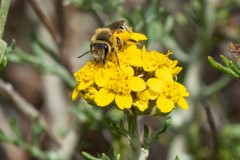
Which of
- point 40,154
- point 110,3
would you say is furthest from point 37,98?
point 110,3

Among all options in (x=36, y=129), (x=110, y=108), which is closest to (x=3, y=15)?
(x=36, y=129)

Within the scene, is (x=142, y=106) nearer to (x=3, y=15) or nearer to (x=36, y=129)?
(x=3, y=15)

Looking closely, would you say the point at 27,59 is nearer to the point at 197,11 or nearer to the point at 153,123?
the point at 197,11

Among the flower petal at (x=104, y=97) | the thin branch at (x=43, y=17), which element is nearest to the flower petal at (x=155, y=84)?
the flower petal at (x=104, y=97)

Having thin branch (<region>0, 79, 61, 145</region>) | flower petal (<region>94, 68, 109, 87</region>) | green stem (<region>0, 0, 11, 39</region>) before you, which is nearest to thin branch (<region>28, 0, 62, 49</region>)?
thin branch (<region>0, 79, 61, 145</region>)

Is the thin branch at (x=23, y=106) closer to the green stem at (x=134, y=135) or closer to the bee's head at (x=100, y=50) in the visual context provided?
the bee's head at (x=100, y=50)

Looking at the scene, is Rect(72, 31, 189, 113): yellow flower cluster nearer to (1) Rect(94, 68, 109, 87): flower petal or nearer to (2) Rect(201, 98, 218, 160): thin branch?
(1) Rect(94, 68, 109, 87): flower petal

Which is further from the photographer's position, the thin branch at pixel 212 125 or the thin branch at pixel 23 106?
the thin branch at pixel 23 106
